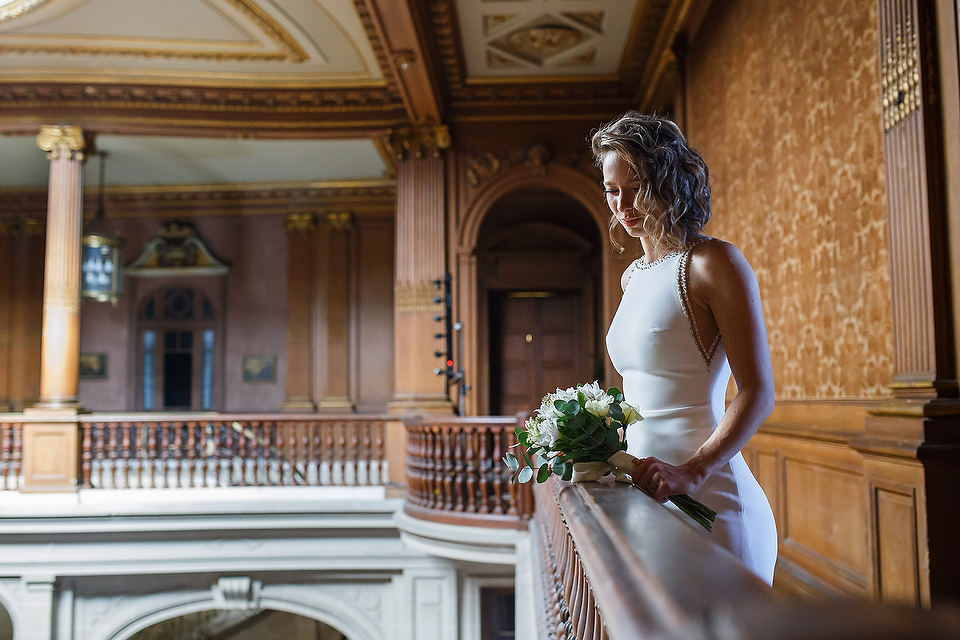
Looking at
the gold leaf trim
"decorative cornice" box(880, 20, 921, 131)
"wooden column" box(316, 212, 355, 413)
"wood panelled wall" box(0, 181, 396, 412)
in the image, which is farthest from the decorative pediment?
"decorative cornice" box(880, 20, 921, 131)

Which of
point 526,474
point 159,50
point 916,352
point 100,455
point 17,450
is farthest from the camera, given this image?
point 17,450

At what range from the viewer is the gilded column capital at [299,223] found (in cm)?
1302

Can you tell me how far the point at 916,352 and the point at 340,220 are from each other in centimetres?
1087

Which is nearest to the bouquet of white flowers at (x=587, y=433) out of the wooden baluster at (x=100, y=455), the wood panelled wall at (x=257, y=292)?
the wooden baluster at (x=100, y=455)

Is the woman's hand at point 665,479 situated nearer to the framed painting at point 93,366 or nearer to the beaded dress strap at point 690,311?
the beaded dress strap at point 690,311

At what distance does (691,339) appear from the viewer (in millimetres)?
1484

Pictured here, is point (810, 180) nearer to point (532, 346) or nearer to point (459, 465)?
point (459, 465)

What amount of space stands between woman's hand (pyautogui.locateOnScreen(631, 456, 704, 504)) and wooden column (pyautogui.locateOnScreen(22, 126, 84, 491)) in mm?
8374

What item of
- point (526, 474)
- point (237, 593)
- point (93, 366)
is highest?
point (93, 366)

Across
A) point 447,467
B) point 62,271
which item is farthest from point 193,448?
point 447,467

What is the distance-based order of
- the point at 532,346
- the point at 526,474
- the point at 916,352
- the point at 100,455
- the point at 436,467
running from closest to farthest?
1. the point at 526,474
2. the point at 916,352
3. the point at 436,467
4. the point at 100,455
5. the point at 532,346

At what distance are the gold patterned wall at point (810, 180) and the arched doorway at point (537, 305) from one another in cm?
671

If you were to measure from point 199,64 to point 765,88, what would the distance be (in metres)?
6.22

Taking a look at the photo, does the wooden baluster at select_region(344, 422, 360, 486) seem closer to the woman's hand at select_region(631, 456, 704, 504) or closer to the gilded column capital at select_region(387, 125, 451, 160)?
the gilded column capital at select_region(387, 125, 451, 160)
